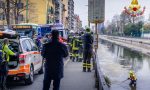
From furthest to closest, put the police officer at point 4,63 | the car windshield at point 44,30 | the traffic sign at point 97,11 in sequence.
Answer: the car windshield at point 44,30 → the traffic sign at point 97,11 → the police officer at point 4,63

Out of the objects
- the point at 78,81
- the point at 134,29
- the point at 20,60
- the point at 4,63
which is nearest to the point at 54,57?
the point at 4,63

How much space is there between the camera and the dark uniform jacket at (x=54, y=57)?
9922 millimetres

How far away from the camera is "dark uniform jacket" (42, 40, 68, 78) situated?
32.6ft

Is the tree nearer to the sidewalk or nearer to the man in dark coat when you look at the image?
the sidewalk

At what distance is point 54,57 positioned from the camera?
9.98m

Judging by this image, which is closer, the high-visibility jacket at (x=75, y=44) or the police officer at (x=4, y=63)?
the police officer at (x=4, y=63)

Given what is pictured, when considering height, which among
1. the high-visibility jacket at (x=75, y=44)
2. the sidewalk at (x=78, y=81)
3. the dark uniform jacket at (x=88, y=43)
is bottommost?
the sidewalk at (x=78, y=81)

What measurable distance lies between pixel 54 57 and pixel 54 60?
65 mm

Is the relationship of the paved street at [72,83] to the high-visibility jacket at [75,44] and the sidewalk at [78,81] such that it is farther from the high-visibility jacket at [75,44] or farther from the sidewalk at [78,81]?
the high-visibility jacket at [75,44]

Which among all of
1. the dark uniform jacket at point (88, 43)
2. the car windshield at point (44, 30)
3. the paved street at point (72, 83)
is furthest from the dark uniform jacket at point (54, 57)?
the car windshield at point (44, 30)

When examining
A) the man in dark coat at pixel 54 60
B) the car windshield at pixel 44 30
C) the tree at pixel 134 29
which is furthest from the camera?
the tree at pixel 134 29

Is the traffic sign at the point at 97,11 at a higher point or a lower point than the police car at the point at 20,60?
higher

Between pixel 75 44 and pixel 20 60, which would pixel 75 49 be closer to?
pixel 75 44

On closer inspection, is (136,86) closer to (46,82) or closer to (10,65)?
(10,65)
